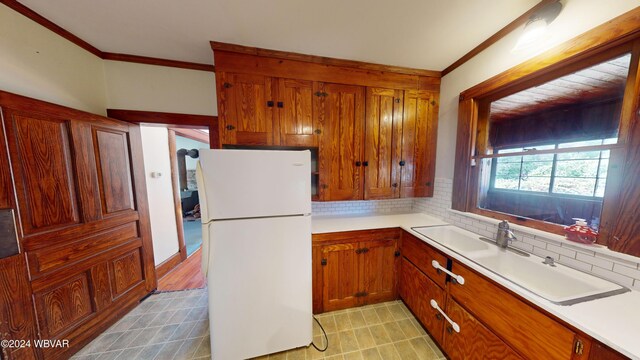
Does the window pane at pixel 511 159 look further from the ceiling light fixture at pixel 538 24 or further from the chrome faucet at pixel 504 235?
the ceiling light fixture at pixel 538 24

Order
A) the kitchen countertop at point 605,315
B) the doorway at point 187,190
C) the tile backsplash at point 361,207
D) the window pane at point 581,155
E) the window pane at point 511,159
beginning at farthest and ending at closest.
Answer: the doorway at point 187,190
the tile backsplash at point 361,207
the window pane at point 511,159
the window pane at point 581,155
the kitchen countertop at point 605,315

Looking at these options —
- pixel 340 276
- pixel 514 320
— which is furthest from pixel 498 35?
pixel 340 276

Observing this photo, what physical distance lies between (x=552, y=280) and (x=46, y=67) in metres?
3.70

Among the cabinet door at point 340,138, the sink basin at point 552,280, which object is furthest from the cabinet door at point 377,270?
the sink basin at point 552,280

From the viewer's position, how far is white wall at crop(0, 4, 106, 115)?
1.22 m

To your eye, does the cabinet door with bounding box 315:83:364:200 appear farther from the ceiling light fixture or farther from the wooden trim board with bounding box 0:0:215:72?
the wooden trim board with bounding box 0:0:215:72

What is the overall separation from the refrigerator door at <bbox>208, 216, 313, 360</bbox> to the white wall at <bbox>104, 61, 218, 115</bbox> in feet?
4.80

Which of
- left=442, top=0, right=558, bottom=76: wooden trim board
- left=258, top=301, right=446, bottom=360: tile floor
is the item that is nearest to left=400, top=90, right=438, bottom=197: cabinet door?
left=442, top=0, right=558, bottom=76: wooden trim board

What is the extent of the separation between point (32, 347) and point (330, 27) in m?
2.95

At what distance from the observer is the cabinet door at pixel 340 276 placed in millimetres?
1722

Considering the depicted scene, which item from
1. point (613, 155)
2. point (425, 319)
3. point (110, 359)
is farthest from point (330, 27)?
point (110, 359)

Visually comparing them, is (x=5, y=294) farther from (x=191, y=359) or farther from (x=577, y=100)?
(x=577, y=100)

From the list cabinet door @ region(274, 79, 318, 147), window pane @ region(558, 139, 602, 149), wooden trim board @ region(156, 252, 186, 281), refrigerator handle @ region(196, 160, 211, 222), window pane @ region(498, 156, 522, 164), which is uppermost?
cabinet door @ region(274, 79, 318, 147)

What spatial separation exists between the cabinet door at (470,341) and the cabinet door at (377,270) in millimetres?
571
